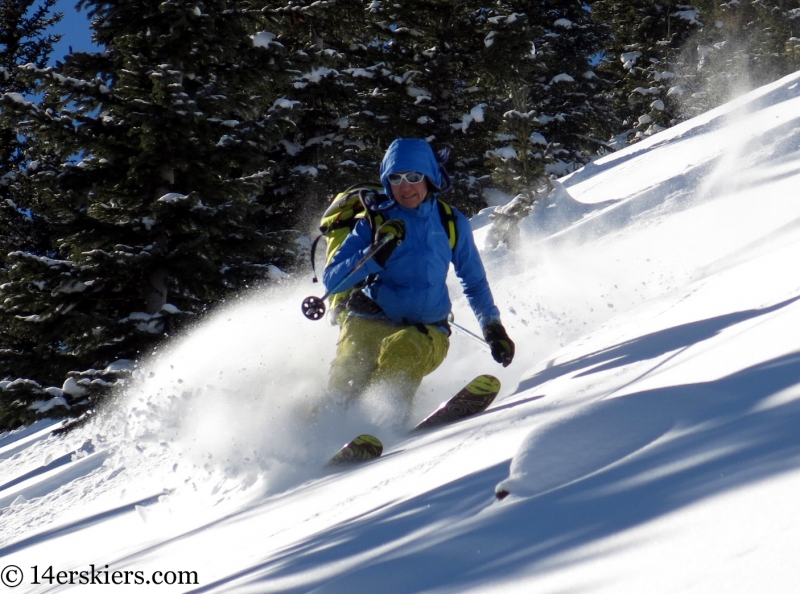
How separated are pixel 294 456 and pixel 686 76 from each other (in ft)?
77.9

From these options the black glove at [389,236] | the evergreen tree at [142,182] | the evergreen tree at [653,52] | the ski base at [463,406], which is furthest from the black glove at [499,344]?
the evergreen tree at [653,52]

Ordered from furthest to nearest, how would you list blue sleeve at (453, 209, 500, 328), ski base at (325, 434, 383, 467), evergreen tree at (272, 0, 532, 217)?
evergreen tree at (272, 0, 532, 217) → blue sleeve at (453, 209, 500, 328) → ski base at (325, 434, 383, 467)

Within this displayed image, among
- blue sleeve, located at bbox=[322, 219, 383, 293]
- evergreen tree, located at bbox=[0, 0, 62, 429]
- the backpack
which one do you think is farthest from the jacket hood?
evergreen tree, located at bbox=[0, 0, 62, 429]

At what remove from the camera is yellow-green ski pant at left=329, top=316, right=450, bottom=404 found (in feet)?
15.5

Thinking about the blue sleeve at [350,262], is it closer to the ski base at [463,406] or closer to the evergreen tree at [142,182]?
the ski base at [463,406]

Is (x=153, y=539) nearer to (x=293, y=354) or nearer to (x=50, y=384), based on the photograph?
(x=293, y=354)

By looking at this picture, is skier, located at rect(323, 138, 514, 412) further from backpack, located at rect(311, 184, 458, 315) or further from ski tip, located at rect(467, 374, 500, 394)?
ski tip, located at rect(467, 374, 500, 394)

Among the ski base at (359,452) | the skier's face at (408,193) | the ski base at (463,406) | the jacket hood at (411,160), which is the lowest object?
the ski base at (463,406)

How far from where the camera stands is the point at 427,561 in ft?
6.56

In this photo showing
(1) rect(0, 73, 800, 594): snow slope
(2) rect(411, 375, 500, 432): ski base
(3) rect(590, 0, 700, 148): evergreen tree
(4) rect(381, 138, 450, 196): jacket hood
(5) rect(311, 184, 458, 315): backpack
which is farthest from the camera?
(3) rect(590, 0, 700, 148): evergreen tree

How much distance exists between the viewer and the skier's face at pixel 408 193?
5.18 m

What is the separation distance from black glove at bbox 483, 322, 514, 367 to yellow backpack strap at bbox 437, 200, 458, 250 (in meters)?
0.66

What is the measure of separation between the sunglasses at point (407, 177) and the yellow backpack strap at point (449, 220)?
0.32 meters

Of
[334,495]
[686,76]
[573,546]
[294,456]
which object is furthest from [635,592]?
[686,76]
